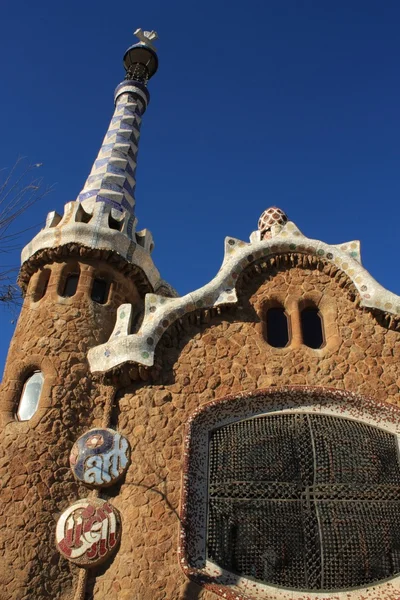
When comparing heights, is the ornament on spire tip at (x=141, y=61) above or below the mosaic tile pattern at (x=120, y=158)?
above

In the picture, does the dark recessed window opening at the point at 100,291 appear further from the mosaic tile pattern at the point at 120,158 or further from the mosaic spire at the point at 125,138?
the mosaic tile pattern at the point at 120,158

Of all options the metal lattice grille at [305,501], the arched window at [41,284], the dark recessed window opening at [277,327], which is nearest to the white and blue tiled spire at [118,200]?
the arched window at [41,284]

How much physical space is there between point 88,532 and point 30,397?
1635mm

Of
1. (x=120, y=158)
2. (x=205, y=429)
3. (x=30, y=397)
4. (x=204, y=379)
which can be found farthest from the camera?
(x=120, y=158)

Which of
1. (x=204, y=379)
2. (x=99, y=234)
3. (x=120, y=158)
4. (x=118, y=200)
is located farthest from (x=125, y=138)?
(x=204, y=379)

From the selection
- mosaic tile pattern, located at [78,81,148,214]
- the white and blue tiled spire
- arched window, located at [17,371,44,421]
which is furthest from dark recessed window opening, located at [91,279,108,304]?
mosaic tile pattern, located at [78,81,148,214]

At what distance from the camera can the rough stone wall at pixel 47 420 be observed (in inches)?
193

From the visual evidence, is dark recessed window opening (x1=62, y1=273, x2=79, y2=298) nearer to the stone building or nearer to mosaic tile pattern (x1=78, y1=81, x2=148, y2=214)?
the stone building

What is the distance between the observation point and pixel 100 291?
6867 millimetres

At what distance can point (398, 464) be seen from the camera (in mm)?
5465

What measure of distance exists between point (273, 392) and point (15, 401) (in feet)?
9.11

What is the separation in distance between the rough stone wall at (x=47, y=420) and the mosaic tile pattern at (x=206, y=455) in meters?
1.08

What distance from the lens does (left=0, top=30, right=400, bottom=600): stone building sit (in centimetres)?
488

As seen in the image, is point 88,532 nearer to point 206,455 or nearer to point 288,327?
point 206,455
